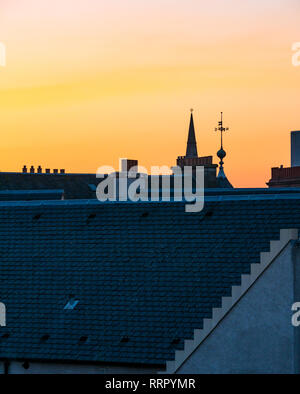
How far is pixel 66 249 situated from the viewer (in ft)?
148

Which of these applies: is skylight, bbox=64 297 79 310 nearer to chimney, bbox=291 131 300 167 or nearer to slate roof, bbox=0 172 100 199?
slate roof, bbox=0 172 100 199

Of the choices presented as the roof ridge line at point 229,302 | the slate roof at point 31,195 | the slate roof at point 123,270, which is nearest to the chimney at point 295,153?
the slate roof at point 31,195

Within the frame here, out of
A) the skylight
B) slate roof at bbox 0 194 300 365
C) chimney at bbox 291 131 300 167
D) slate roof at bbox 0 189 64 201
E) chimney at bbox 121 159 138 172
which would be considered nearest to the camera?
slate roof at bbox 0 194 300 365

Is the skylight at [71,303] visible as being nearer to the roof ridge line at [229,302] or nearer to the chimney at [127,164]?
the roof ridge line at [229,302]

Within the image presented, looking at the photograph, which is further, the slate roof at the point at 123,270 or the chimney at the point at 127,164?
the chimney at the point at 127,164

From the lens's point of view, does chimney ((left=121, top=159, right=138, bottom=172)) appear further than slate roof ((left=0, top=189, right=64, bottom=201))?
Yes

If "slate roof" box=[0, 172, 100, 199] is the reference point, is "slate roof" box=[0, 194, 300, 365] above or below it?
below

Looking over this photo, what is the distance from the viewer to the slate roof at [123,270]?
38938 mm

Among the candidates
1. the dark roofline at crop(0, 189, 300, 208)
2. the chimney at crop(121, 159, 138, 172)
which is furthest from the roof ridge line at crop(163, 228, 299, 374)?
the chimney at crop(121, 159, 138, 172)

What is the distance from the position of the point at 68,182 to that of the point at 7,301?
3268 inches

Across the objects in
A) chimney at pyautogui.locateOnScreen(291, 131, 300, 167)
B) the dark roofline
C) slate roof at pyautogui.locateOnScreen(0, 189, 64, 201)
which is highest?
chimney at pyautogui.locateOnScreen(291, 131, 300, 167)

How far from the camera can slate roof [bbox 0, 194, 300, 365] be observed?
38.9m

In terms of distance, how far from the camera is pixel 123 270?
42500 mm
